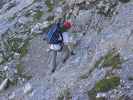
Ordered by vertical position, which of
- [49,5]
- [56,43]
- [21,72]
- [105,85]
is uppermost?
[105,85]

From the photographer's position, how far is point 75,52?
830 inches

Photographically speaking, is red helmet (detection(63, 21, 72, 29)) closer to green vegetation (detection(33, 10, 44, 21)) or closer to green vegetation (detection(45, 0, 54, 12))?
green vegetation (detection(33, 10, 44, 21))

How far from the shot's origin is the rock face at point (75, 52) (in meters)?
16.7

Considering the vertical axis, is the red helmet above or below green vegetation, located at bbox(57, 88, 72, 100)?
above

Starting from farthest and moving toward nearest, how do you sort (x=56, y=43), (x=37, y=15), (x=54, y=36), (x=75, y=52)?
(x=37, y=15)
(x=75, y=52)
(x=56, y=43)
(x=54, y=36)

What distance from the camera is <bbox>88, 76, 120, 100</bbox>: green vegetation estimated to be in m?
15.9

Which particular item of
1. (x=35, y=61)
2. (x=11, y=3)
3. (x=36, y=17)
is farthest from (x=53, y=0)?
(x=35, y=61)

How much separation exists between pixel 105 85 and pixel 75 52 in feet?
17.2

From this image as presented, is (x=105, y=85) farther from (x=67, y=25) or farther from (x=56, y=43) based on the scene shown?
(x=67, y=25)

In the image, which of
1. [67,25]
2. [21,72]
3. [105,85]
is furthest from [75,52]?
[105,85]

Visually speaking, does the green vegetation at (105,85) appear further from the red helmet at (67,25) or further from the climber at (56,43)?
the red helmet at (67,25)

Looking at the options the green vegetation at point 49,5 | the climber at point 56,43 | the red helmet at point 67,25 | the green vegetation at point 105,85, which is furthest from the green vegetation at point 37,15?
the green vegetation at point 105,85

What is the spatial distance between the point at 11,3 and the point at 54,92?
1292 centimetres

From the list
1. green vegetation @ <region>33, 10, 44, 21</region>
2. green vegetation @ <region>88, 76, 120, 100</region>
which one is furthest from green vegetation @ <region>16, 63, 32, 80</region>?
green vegetation @ <region>88, 76, 120, 100</region>
